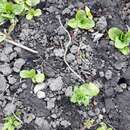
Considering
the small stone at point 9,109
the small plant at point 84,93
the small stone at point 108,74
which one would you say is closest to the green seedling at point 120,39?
the small stone at point 108,74

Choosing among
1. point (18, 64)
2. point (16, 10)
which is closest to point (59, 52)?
point (18, 64)

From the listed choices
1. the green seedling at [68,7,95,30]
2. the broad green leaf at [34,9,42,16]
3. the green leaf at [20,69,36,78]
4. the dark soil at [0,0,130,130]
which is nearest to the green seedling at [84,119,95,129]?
the dark soil at [0,0,130,130]

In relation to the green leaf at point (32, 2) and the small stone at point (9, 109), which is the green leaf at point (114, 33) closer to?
the green leaf at point (32, 2)

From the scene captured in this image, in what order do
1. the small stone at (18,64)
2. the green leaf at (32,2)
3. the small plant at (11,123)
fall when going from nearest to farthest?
1. the small plant at (11,123)
2. the small stone at (18,64)
3. the green leaf at (32,2)

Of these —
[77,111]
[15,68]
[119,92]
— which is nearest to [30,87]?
[15,68]

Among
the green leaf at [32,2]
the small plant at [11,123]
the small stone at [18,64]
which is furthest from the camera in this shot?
the green leaf at [32,2]

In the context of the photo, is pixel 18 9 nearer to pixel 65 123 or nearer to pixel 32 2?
pixel 32 2

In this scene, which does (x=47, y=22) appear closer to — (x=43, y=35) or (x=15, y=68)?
(x=43, y=35)

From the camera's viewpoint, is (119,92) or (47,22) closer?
(119,92)
